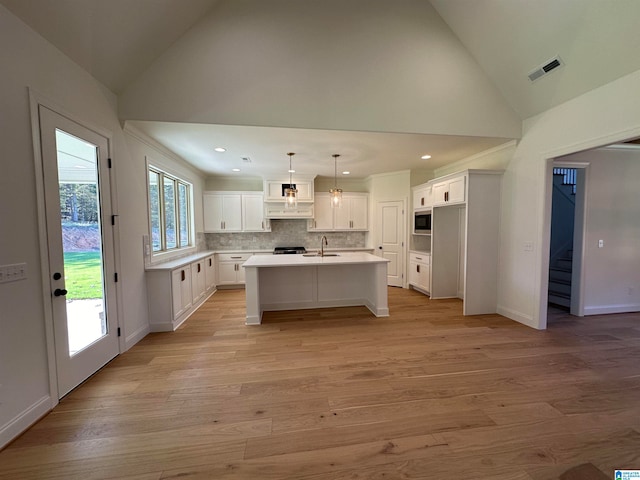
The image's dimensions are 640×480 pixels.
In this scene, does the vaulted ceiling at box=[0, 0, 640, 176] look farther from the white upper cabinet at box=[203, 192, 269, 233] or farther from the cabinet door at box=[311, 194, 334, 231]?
the cabinet door at box=[311, 194, 334, 231]

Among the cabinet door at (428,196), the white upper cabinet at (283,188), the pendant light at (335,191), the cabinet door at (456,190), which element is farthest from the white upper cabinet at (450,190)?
the white upper cabinet at (283,188)

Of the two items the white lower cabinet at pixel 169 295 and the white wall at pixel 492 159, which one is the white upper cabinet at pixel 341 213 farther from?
the white lower cabinet at pixel 169 295

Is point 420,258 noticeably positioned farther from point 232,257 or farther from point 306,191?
point 232,257

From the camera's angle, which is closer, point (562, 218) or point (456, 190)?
point (456, 190)

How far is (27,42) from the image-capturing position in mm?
1824

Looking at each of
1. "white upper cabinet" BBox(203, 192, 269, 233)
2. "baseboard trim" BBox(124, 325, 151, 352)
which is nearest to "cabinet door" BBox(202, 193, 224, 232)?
"white upper cabinet" BBox(203, 192, 269, 233)

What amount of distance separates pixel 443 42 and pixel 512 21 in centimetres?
75

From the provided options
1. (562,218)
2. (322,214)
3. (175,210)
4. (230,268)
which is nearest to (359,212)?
(322,214)

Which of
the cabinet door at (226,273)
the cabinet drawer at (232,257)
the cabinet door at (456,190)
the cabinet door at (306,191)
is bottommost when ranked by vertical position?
the cabinet door at (226,273)

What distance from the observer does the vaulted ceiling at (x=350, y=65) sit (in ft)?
8.37

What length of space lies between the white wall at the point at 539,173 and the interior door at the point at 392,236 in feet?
6.78

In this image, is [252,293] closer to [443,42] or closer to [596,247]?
[443,42]

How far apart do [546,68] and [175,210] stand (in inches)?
230

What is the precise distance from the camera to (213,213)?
5816 mm
